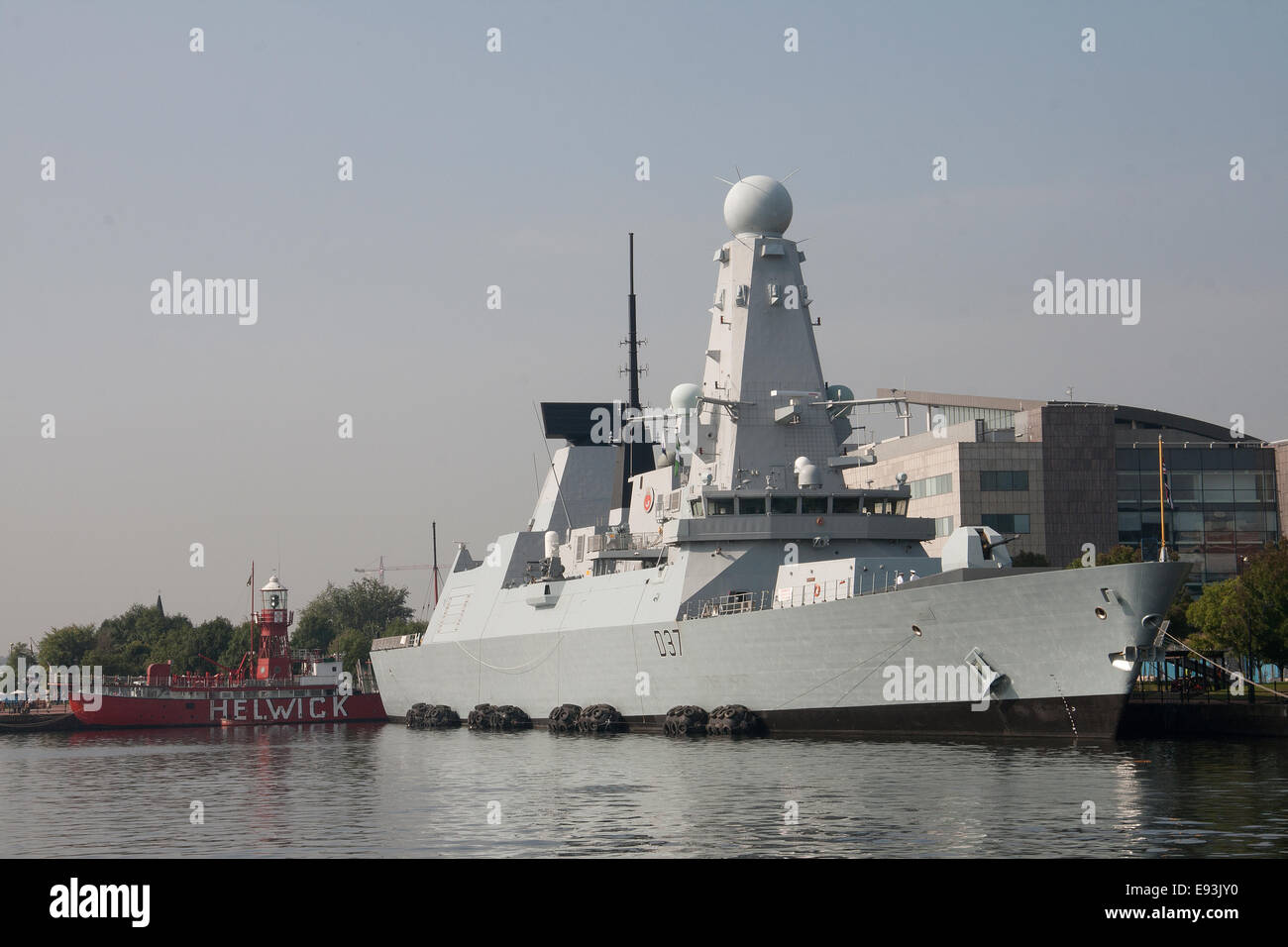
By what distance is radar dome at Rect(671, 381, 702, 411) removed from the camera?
4466 cm

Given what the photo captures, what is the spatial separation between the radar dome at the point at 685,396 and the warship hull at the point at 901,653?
6.91 meters

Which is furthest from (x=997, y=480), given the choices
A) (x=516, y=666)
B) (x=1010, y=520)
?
(x=516, y=666)

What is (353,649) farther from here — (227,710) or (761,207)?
(761,207)

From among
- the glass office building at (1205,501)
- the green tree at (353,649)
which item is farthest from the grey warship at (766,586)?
the green tree at (353,649)

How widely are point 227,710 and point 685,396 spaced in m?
28.8

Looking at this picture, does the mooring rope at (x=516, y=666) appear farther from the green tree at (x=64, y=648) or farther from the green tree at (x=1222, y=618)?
the green tree at (x=64, y=648)

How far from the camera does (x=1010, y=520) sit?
6297 centimetres

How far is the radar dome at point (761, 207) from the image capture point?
3938 cm

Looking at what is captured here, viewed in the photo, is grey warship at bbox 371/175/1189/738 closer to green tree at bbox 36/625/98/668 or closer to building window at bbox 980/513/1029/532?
building window at bbox 980/513/1029/532

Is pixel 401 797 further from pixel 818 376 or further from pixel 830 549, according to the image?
pixel 818 376

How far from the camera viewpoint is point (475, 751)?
3578 centimetres
